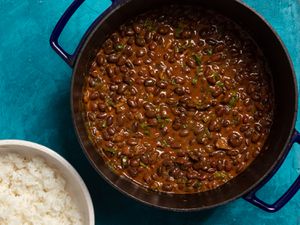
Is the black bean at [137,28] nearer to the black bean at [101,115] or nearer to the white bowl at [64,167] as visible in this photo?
the black bean at [101,115]

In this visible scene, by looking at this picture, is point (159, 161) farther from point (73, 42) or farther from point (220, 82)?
point (73, 42)

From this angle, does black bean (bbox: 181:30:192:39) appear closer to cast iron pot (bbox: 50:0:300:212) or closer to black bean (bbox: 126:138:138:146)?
cast iron pot (bbox: 50:0:300:212)

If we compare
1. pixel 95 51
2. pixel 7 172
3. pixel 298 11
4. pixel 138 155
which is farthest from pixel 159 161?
pixel 298 11

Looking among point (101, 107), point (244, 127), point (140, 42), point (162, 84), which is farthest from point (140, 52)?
point (244, 127)

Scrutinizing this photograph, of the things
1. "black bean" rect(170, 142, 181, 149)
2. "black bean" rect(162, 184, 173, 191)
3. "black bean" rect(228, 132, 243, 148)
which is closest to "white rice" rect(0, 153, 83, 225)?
"black bean" rect(162, 184, 173, 191)

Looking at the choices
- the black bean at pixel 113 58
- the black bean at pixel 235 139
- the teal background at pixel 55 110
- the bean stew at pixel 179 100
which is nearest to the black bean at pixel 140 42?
the bean stew at pixel 179 100

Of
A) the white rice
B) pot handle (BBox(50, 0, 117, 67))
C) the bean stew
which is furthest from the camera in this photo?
the white rice
